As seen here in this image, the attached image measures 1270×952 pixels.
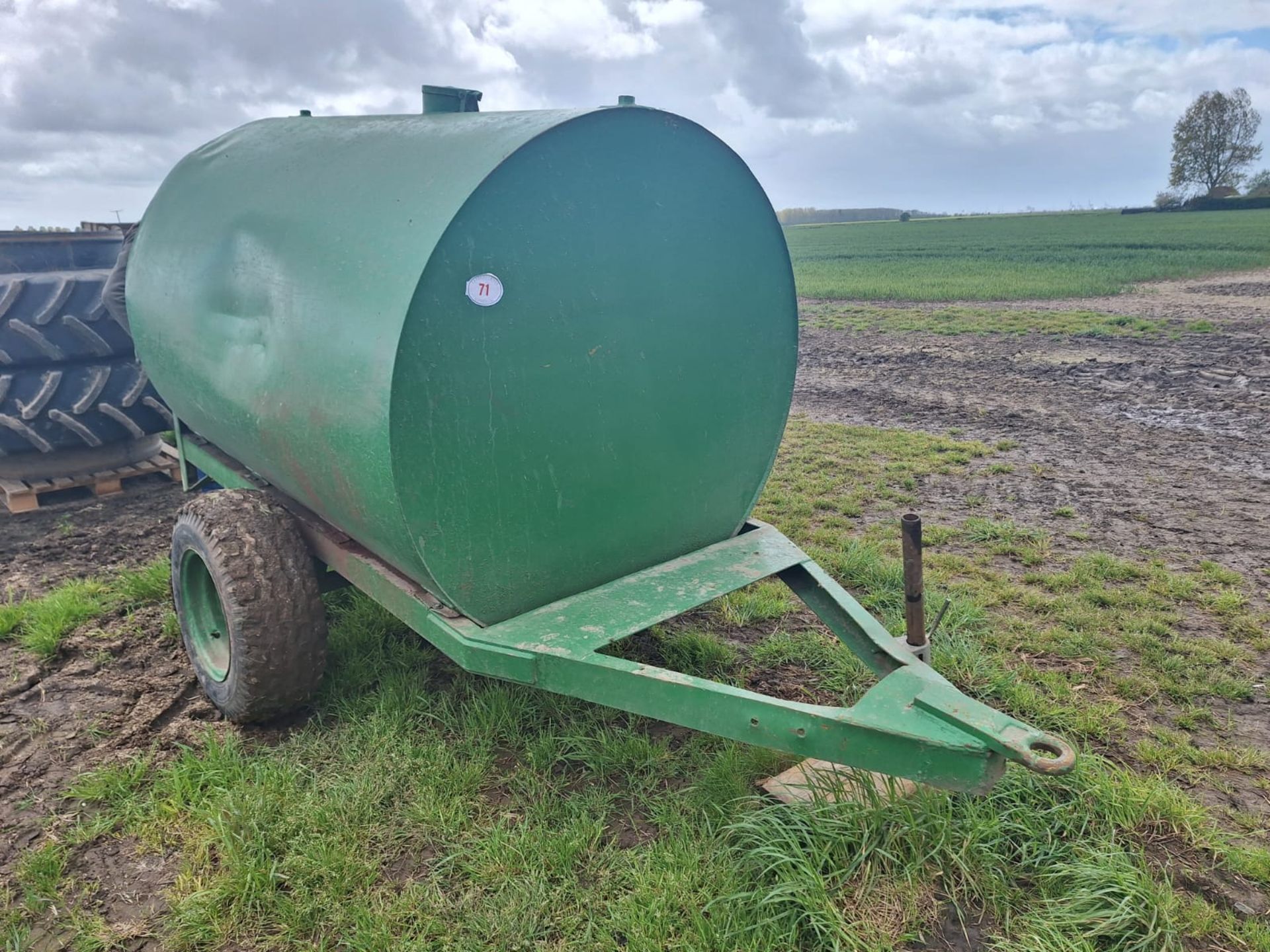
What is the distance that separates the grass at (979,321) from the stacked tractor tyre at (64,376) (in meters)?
10.4

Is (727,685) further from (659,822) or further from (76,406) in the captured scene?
(76,406)

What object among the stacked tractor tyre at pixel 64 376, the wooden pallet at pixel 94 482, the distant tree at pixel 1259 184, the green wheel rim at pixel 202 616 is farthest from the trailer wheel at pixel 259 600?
the distant tree at pixel 1259 184

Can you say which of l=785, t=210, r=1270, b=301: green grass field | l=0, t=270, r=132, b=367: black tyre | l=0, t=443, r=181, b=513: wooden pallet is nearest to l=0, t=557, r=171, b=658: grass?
l=0, t=443, r=181, b=513: wooden pallet

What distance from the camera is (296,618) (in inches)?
116

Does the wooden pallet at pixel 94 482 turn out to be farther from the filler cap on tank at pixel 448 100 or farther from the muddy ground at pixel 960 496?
the filler cap on tank at pixel 448 100

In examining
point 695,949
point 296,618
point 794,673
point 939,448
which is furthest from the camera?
point 939,448

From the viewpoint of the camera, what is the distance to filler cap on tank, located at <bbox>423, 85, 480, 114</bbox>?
3.20 meters

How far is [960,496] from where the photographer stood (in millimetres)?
5668

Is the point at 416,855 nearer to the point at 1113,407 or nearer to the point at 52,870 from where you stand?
the point at 52,870

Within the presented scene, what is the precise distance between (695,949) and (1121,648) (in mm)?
2533

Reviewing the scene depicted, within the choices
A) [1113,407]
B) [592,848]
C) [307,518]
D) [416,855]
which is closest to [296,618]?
[307,518]

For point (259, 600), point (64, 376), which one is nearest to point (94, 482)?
point (64, 376)

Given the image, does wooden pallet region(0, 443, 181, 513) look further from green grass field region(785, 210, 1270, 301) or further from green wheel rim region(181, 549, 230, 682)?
green grass field region(785, 210, 1270, 301)

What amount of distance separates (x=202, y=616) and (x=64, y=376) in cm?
282
